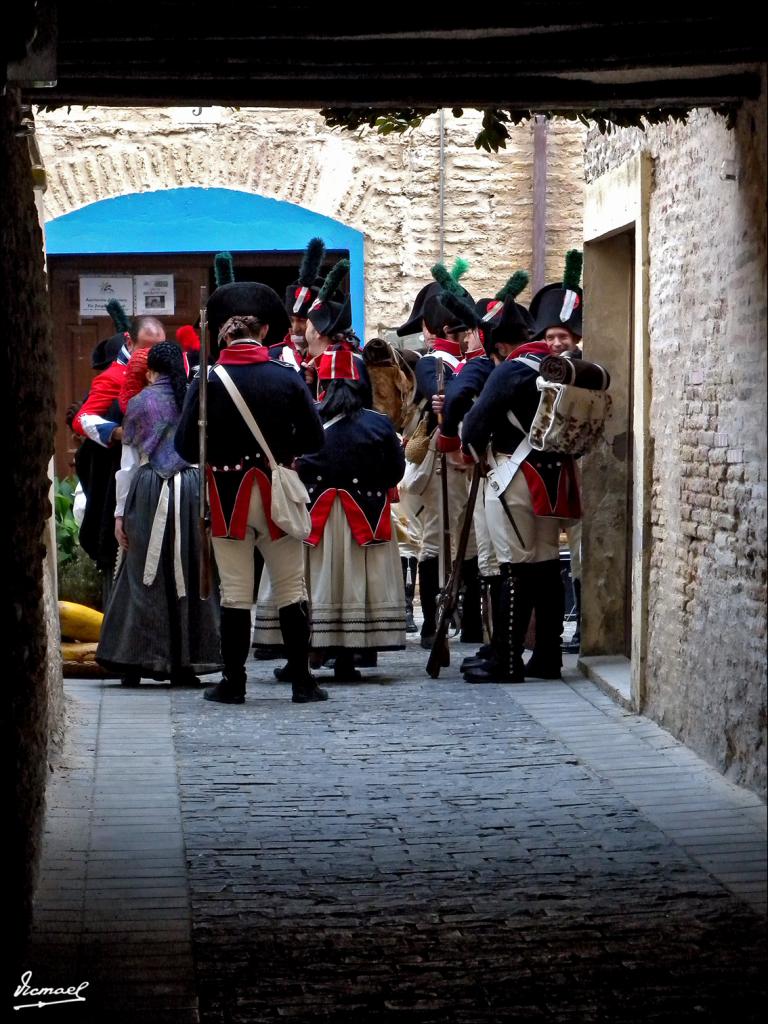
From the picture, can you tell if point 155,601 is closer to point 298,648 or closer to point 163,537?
point 163,537

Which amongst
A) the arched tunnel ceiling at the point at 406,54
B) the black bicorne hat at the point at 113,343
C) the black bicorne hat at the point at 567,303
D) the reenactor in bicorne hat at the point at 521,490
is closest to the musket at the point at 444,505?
the reenactor in bicorne hat at the point at 521,490

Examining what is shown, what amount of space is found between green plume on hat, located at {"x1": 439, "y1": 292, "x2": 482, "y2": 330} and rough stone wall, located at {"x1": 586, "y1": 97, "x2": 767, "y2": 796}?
1899mm

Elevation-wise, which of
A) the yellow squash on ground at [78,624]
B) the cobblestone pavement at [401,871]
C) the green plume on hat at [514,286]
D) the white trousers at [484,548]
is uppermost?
the green plume on hat at [514,286]

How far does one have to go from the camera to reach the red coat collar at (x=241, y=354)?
9086mm

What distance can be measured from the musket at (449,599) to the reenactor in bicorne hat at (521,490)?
0.70 feet

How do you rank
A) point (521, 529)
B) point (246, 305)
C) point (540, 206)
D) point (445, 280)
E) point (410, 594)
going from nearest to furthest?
point (246, 305) < point (521, 529) < point (445, 280) < point (410, 594) < point (540, 206)

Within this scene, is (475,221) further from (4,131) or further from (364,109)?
(4,131)

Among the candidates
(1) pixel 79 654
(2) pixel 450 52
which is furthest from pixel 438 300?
(2) pixel 450 52

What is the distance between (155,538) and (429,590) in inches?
97.5

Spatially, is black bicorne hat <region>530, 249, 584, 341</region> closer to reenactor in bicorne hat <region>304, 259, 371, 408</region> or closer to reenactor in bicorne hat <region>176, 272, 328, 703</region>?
reenactor in bicorne hat <region>304, 259, 371, 408</region>

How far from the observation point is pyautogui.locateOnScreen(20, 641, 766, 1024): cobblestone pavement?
468cm

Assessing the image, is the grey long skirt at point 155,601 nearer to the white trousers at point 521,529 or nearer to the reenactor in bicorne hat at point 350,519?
the reenactor in bicorne hat at point 350,519

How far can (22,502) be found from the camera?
5.24 meters

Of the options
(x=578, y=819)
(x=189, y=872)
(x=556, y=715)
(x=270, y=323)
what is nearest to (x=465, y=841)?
(x=578, y=819)
